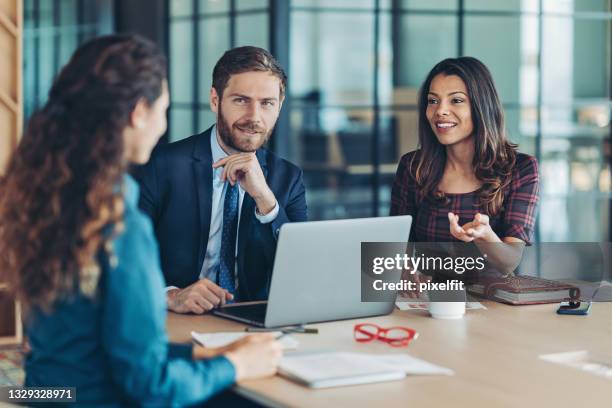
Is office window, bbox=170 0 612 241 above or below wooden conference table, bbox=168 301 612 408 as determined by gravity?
above

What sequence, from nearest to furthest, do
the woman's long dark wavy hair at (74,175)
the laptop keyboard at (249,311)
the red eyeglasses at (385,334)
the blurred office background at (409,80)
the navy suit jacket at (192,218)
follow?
the woman's long dark wavy hair at (74,175) < the red eyeglasses at (385,334) < the laptop keyboard at (249,311) < the navy suit jacket at (192,218) < the blurred office background at (409,80)

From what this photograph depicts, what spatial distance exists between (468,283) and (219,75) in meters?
1.01

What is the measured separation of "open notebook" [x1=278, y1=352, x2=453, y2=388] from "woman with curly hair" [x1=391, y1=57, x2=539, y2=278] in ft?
3.47

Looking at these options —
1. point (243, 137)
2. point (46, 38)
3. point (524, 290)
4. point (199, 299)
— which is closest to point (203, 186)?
point (243, 137)

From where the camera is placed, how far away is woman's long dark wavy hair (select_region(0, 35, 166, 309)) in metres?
1.58

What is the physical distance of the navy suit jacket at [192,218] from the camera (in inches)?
110

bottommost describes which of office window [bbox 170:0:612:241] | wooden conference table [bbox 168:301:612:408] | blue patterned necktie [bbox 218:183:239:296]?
wooden conference table [bbox 168:301:612:408]

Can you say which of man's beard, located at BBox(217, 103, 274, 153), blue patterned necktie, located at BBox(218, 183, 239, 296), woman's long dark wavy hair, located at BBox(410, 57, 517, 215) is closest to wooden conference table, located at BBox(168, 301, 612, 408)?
blue patterned necktie, located at BBox(218, 183, 239, 296)

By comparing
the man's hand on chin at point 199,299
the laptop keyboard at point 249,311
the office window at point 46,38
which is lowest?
the laptop keyboard at point 249,311

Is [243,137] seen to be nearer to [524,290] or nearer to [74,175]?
[524,290]

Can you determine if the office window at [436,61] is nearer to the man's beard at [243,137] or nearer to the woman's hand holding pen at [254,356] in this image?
the man's beard at [243,137]

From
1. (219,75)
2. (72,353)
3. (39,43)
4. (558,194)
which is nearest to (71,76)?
(72,353)

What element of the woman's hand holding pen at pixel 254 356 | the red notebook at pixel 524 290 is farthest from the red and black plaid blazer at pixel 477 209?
the woman's hand holding pen at pixel 254 356

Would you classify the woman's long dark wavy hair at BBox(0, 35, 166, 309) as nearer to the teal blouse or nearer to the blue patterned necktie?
the teal blouse
